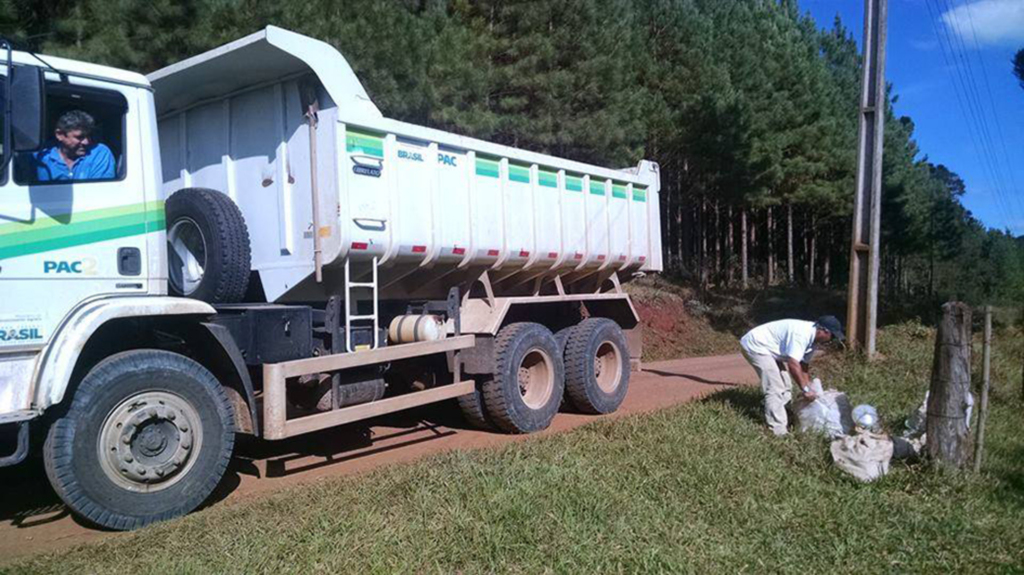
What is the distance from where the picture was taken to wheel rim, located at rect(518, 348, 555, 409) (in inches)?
326

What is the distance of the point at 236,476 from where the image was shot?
631cm

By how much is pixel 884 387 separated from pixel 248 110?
759cm

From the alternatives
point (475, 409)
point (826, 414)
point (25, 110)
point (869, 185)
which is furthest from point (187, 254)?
point (869, 185)

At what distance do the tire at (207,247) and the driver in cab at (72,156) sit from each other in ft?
3.25

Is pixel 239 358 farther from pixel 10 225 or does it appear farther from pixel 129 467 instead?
pixel 10 225

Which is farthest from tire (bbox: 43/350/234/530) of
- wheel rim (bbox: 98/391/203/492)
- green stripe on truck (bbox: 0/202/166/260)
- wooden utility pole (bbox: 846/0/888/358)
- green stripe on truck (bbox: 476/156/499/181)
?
wooden utility pole (bbox: 846/0/888/358)

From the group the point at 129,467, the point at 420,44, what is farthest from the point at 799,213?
the point at 129,467

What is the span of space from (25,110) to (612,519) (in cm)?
410

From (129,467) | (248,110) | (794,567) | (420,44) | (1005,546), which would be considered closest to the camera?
(794,567)

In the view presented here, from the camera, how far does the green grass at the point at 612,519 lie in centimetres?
416

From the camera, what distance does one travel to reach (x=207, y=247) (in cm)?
598

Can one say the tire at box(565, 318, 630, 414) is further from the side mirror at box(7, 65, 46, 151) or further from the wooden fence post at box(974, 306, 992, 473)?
the side mirror at box(7, 65, 46, 151)

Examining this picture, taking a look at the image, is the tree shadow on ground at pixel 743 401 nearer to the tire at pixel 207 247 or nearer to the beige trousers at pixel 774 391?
the beige trousers at pixel 774 391

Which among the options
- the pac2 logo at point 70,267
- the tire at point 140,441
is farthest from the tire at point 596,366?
the pac2 logo at point 70,267
